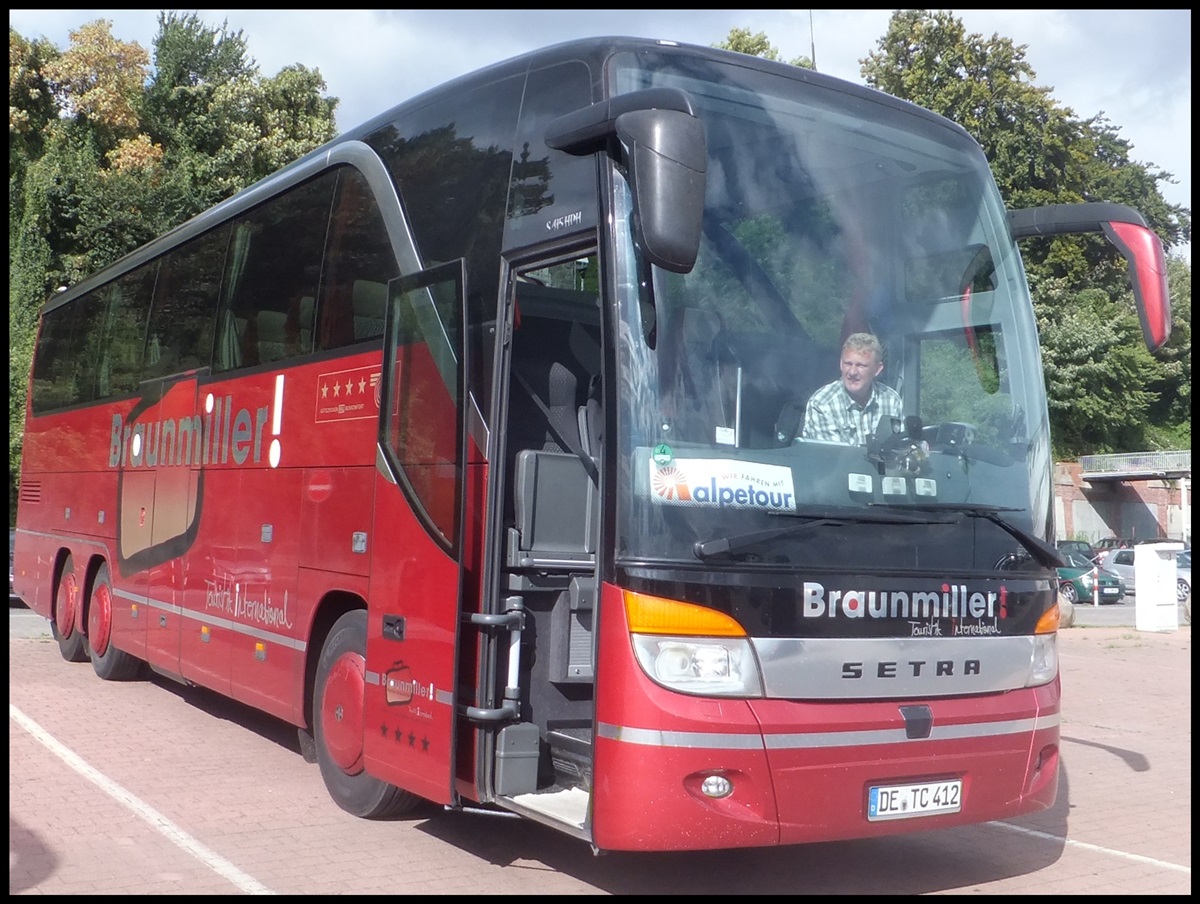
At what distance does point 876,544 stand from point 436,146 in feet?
10.2

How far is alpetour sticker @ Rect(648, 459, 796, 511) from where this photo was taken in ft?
17.5

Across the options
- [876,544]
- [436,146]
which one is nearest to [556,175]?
[436,146]

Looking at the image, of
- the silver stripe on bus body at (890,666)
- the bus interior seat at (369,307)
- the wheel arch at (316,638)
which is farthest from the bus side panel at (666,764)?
the wheel arch at (316,638)

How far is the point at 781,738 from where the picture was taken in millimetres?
5359

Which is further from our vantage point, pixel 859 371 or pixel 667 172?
pixel 859 371

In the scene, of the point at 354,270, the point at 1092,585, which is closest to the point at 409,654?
the point at 354,270

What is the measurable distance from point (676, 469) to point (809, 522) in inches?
24.2

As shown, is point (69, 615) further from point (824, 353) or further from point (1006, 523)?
point (1006, 523)

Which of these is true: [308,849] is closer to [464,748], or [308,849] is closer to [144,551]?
[464,748]

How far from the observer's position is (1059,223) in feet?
23.2

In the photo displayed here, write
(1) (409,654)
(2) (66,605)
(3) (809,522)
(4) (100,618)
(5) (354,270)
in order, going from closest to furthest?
(3) (809,522) < (1) (409,654) < (5) (354,270) < (4) (100,618) < (2) (66,605)

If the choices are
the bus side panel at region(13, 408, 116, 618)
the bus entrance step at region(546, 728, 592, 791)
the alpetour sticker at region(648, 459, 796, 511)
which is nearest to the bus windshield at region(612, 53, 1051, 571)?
A: the alpetour sticker at region(648, 459, 796, 511)

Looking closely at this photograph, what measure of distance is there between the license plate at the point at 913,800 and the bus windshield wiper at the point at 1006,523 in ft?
3.64

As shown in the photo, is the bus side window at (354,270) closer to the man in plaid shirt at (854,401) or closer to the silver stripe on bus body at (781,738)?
the man in plaid shirt at (854,401)
